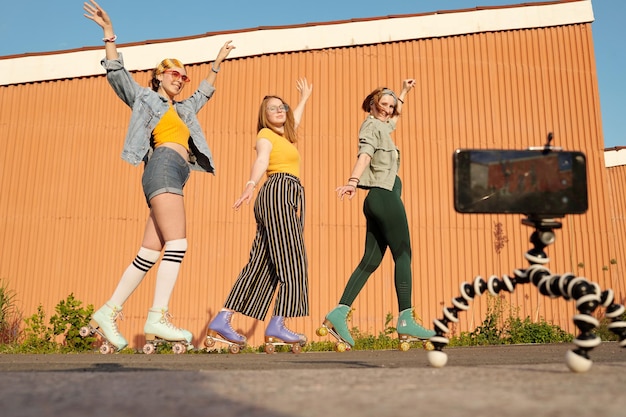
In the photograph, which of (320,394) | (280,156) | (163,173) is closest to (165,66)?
(163,173)

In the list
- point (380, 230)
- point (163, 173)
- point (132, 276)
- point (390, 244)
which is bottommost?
point (132, 276)

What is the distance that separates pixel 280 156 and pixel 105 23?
1577 millimetres

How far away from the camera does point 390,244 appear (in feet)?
15.0

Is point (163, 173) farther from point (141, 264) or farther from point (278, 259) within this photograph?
A: point (278, 259)

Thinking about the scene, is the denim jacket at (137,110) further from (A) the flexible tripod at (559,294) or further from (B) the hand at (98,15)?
(A) the flexible tripod at (559,294)

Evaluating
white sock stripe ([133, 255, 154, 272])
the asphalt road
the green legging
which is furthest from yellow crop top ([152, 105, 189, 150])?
the asphalt road

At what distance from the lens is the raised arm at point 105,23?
167 inches

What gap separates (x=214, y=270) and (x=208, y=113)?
213 centimetres

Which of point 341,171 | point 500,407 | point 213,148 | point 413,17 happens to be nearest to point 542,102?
point 413,17

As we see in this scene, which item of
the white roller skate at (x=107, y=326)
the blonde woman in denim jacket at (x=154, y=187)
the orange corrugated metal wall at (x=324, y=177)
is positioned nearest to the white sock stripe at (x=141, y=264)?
the blonde woman in denim jacket at (x=154, y=187)

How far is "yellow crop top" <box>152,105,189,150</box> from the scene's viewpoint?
14.6ft

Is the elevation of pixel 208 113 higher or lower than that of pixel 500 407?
higher

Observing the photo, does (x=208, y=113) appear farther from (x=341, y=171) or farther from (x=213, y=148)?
(x=341, y=171)

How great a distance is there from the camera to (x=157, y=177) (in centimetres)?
427
